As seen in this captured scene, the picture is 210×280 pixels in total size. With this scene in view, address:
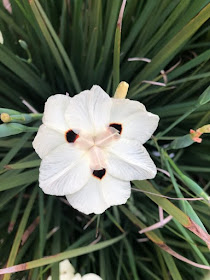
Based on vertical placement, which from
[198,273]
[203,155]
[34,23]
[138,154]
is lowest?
[198,273]

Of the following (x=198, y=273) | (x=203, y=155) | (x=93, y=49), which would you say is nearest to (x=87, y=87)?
(x=93, y=49)

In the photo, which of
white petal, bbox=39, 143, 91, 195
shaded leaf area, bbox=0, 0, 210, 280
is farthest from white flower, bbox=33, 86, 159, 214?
shaded leaf area, bbox=0, 0, 210, 280

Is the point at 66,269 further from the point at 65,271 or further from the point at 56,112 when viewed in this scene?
the point at 56,112

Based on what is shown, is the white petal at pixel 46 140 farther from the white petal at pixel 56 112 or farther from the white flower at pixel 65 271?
the white flower at pixel 65 271

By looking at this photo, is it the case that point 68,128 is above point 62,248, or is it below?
above

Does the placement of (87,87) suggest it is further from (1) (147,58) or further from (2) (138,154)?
(2) (138,154)

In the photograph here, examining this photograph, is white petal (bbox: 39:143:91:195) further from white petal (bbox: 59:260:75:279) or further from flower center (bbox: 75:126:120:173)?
white petal (bbox: 59:260:75:279)
